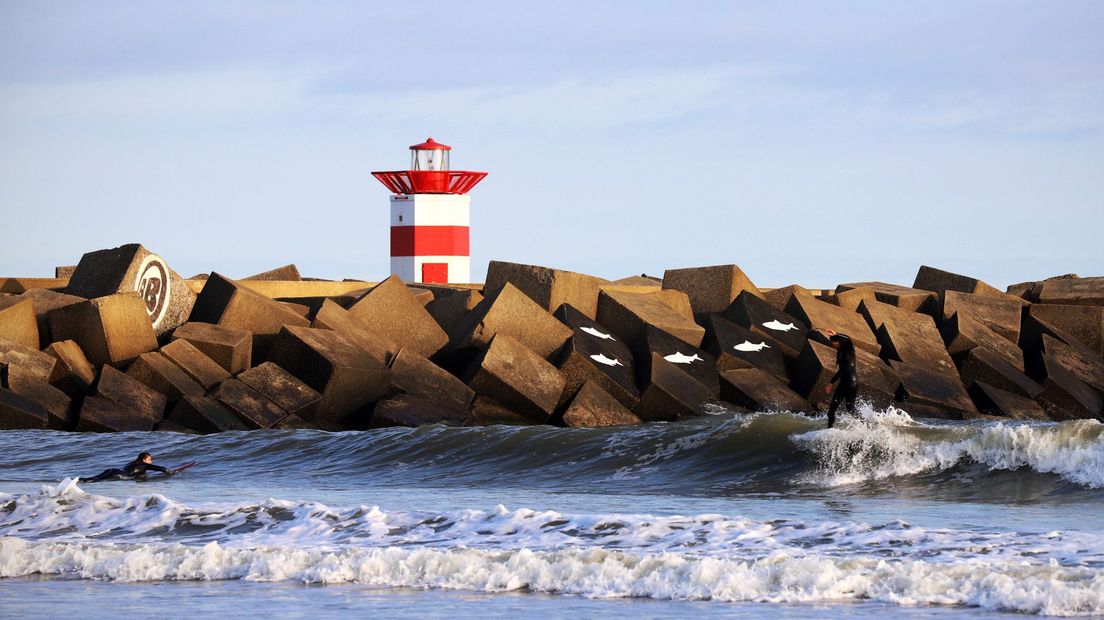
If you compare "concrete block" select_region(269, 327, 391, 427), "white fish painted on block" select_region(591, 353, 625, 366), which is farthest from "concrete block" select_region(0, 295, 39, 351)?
"white fish painted on block" select_region(591, 353, 625, 366)

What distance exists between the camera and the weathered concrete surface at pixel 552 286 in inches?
725

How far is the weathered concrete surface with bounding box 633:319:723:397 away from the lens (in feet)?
55.9

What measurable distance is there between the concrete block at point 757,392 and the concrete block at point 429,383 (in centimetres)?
335

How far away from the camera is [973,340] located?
Result: 19375 mm

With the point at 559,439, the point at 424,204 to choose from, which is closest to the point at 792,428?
the point at 559,439

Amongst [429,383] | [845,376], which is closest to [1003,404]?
[845,376]

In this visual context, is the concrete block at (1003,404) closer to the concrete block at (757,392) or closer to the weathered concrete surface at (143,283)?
the concrete block at (757,392)

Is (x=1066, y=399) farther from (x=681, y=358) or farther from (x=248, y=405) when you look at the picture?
(x=248, y=405)

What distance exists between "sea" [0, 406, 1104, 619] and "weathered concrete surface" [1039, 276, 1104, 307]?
10.4 meters

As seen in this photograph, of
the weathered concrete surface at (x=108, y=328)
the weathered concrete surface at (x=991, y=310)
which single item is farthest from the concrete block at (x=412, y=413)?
the weathered concrete surface at (x=991, y=310)

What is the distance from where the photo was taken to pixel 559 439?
1408 cm

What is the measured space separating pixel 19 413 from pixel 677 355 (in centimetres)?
743

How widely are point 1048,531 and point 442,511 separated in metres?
4.07

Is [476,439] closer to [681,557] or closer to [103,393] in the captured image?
[103,393]
